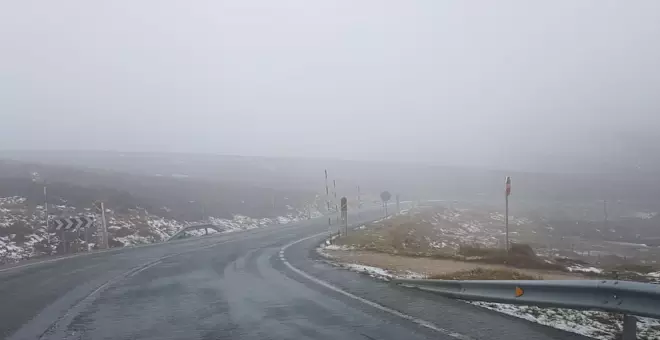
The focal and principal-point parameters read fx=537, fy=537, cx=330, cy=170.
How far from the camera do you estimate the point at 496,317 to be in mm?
8047

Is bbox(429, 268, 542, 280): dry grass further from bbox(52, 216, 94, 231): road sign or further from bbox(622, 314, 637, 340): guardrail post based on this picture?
bbox(52, 216, 94, 231): road sign

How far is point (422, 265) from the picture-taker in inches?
657

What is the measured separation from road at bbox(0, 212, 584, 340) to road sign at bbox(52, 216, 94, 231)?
11265 millimetres

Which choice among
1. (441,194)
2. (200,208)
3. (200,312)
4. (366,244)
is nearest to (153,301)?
(200,312)

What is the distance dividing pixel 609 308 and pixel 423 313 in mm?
2843

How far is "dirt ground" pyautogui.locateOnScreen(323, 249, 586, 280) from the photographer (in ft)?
47.8

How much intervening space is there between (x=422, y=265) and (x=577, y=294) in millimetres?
9767

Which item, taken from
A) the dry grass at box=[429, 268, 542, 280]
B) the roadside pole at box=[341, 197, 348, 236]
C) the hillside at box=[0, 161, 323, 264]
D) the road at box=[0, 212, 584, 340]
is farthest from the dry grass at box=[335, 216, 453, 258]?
the hillside at box=[0, 161, 323, 264]

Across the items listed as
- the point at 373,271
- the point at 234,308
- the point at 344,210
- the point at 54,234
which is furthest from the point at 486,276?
the point at 54,234

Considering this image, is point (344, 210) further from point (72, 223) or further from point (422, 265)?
point (72, 223)

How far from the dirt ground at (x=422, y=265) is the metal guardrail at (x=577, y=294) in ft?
15.2

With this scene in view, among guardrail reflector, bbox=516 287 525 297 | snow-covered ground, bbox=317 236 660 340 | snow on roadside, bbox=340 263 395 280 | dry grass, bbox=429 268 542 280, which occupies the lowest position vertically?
snow on roadside, bbox=340 263 395 280

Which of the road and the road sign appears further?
the road sign

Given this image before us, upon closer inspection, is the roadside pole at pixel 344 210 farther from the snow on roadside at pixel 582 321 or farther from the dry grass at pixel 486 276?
the snow on roadside at pixel 582 321
